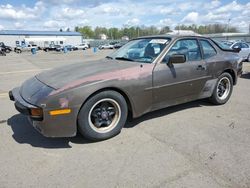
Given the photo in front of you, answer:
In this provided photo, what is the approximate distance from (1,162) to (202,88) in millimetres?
3698

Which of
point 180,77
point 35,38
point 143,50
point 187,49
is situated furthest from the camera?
point 35,38

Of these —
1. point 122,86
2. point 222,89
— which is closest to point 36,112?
point 122,86

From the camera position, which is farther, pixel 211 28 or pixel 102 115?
pixel 211 28

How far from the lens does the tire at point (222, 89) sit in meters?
5.35

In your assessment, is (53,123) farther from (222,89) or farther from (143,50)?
Result: (222,89)

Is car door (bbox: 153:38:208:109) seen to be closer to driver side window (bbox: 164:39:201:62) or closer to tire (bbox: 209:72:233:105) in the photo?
driver side window (bbox: 164:39:201:62)

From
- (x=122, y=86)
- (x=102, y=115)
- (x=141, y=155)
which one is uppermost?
(x=122, y=86)

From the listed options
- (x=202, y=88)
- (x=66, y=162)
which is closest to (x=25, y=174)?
(x=66, y=162)

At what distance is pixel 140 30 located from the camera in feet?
353

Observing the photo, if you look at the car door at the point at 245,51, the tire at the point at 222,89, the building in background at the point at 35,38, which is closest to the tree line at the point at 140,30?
the building in background at the point at 35,38

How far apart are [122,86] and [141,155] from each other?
1.06 m

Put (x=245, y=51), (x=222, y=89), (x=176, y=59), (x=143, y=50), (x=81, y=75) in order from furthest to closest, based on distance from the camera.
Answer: (x=245, y=51) < (x=222, y=89) < (x=143, y=50) < (x=176, y=59) < (x=81, y=75)

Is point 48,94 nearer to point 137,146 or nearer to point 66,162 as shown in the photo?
point 66,162

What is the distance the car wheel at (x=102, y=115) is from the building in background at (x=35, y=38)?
67.3m
